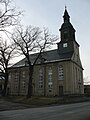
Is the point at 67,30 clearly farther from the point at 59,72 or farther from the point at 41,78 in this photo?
the point at 41,78

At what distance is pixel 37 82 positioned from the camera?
168 ft

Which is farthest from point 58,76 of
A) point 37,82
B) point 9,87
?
point 9,87

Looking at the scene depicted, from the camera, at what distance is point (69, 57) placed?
46.9 metres

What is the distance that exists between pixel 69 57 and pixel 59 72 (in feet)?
15.4

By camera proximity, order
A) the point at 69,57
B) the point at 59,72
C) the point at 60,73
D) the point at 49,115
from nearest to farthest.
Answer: the point at 49,115 < the point at 69,57 < the point at 60,73 < the point at 59,72

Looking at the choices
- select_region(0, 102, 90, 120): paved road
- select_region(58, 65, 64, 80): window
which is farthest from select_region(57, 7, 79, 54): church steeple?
select_region(0, 102, 90, 120): paved road

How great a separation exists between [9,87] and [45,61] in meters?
15.6

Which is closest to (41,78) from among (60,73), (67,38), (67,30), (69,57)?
(60,73)

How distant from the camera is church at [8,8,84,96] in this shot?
151 ft

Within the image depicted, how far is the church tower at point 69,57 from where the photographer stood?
45.3 metres

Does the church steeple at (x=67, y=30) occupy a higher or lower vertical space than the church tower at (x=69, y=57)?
higher

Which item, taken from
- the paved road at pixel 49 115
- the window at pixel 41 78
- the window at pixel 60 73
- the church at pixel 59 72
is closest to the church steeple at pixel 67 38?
the church at pixel 59 72

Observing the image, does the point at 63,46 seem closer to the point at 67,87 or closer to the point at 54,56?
the point at 54,56

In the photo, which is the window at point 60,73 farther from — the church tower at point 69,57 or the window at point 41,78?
the window at point 41,78
